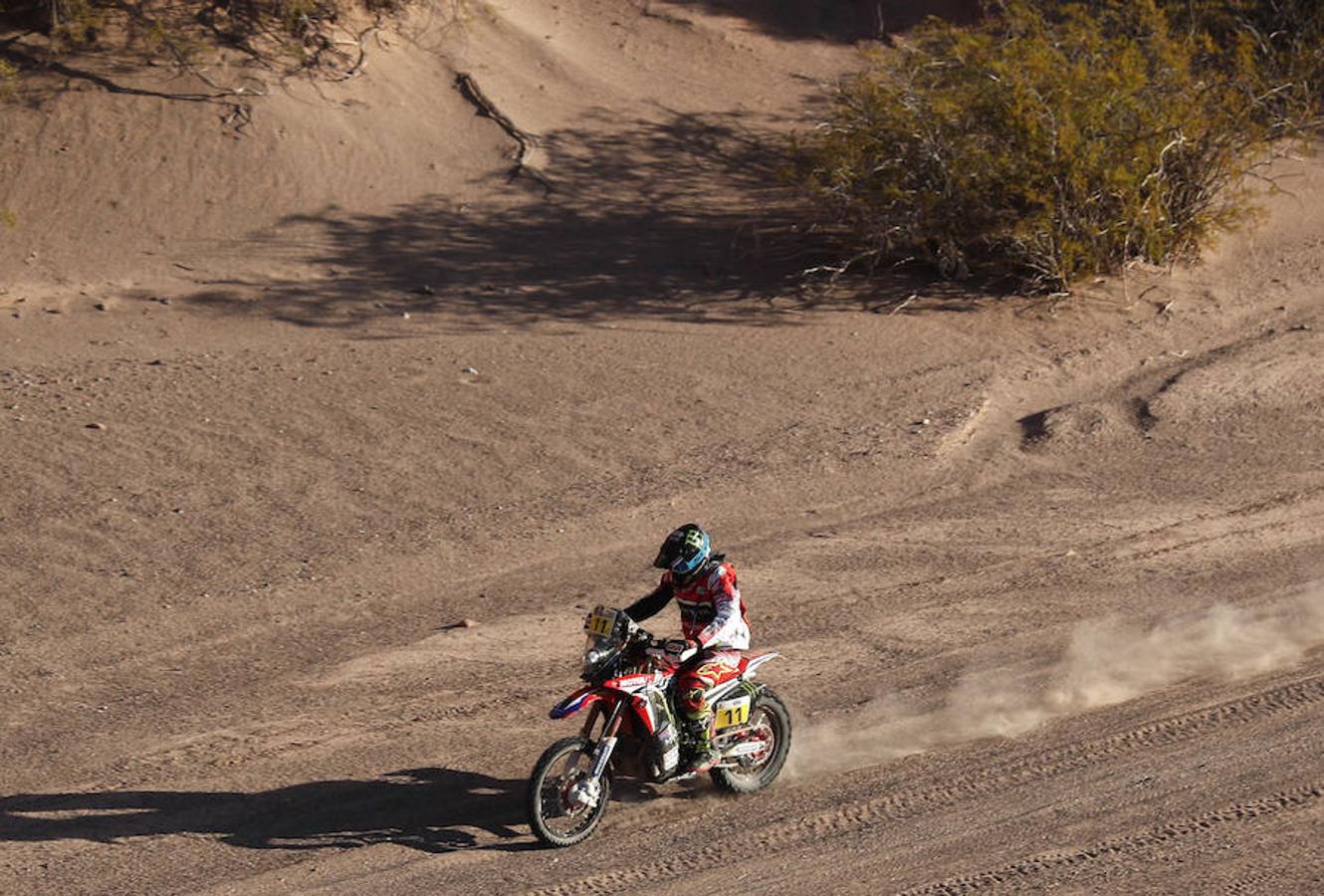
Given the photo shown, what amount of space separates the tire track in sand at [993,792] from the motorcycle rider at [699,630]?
667 millimetres

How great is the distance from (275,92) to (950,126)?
10.3 metres

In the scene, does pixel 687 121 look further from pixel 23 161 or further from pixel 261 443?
pixel 261 443

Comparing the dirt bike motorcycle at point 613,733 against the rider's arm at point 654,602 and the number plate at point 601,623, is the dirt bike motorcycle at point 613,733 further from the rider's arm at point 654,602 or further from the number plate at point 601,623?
the rider's arm at point 654,602

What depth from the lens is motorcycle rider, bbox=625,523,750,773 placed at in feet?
29.7

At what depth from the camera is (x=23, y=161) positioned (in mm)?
22312

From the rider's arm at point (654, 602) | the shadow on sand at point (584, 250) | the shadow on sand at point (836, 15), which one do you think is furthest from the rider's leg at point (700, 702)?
the shadow on sand at point (836, 15)

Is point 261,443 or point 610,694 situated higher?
point 610,694

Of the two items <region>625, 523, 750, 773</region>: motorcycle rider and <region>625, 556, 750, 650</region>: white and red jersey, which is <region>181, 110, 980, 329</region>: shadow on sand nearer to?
<region>625, 556, 750, 650</region>: white and red jersey

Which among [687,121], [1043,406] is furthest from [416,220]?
[1043,406]

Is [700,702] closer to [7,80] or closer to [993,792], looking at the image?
[993,792]

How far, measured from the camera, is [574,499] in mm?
15070

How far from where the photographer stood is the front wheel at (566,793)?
8.76 meters

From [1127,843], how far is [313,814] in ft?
15.4

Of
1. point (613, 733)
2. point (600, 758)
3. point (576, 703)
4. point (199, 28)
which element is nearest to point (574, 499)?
point (613, 733)
